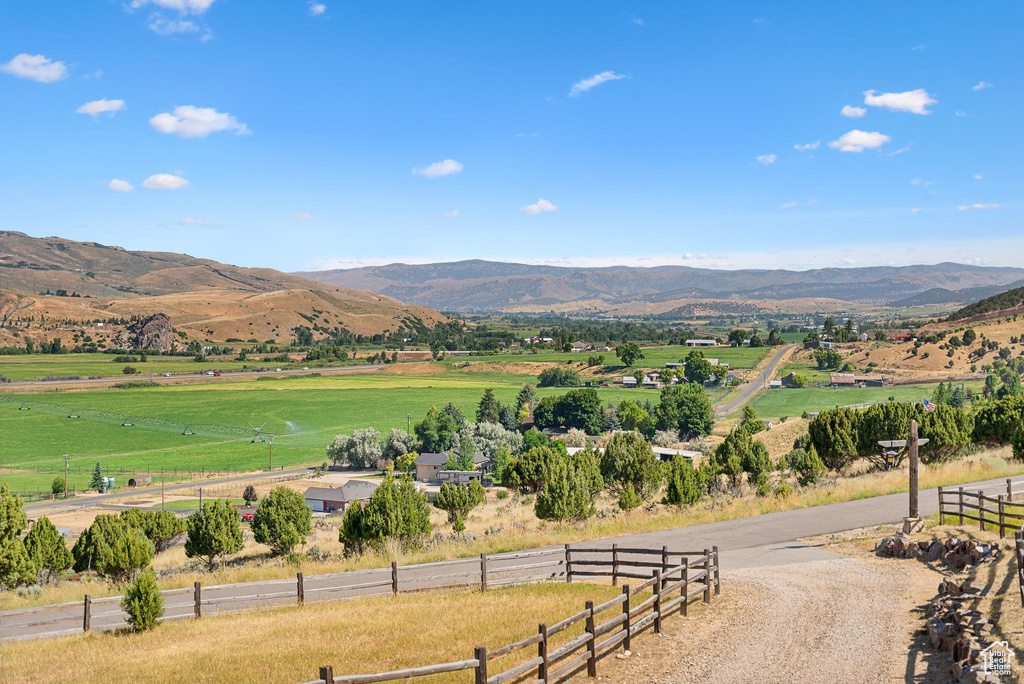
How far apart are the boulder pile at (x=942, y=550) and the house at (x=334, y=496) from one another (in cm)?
4980

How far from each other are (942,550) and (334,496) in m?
54.7

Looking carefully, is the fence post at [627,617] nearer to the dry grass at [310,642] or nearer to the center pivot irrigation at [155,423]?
the dry grass at [310,642]

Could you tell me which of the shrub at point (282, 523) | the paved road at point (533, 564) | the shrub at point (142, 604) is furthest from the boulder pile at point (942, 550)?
the shrub at point (282, 523)

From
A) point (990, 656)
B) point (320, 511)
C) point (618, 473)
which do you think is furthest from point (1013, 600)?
point (320, 511)

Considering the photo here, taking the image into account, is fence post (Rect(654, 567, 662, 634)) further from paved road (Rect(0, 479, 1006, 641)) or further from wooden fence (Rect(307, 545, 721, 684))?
paved road (Rect(0, 479, 1006, 641))

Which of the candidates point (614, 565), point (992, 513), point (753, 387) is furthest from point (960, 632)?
point (753, 387)

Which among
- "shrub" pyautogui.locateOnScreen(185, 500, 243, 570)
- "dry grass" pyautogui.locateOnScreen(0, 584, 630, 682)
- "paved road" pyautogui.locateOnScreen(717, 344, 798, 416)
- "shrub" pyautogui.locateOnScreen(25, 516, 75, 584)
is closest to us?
"dry grass" pyautogui.locateOnScreen(0, 584, 630, 682)

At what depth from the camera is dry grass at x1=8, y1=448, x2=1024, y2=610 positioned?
87.2 feet

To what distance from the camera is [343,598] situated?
21.3 m

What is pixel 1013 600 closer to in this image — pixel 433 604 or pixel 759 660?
pixel 759 660

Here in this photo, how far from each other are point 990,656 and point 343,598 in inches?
629

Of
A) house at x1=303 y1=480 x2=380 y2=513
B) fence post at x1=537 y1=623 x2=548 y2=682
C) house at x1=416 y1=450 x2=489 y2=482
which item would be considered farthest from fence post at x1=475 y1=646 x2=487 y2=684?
house at x1=416 y1=450 x2=489 y2=482

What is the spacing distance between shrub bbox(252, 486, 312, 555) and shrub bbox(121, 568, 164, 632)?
71.2 ft

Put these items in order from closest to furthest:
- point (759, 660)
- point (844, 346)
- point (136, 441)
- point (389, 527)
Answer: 1. point (759, 660)
2. point (389, 527)
3. point (136, 441)
4. point (844, 346)
